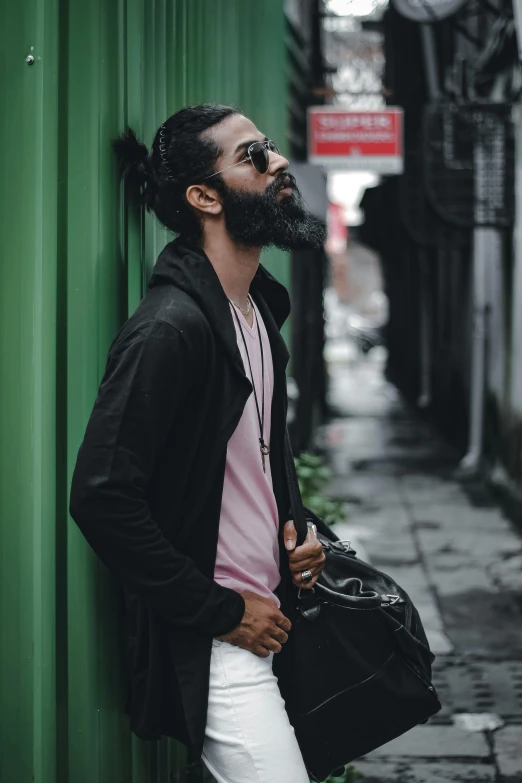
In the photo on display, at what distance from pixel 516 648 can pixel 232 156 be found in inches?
166

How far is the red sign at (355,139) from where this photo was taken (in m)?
10.5

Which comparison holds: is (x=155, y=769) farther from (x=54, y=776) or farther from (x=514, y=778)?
(x=514, y=778)

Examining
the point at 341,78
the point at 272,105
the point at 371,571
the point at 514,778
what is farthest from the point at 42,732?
the point at 341,78

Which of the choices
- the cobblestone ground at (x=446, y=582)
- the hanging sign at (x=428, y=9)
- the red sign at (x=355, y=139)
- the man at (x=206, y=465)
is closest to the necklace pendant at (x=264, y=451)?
the man at (x=206, y=465)

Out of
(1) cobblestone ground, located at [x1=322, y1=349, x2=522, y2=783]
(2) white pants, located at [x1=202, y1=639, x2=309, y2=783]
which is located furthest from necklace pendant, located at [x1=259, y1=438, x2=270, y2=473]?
(1) cobblestone ground, located at [x1=322, y1=349, x2=522, y2=783]

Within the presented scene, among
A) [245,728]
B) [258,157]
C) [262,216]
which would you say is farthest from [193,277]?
[245,728]

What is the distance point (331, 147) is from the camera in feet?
34.9

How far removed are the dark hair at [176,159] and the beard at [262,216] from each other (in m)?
0.08

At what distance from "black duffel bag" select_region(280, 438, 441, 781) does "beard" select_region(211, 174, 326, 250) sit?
0.57m

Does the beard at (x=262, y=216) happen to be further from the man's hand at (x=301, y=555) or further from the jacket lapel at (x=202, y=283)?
the man's hand at (x=301, y=555)

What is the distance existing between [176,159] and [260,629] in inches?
44.2

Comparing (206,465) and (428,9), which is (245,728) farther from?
(428,9)

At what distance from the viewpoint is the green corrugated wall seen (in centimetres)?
227

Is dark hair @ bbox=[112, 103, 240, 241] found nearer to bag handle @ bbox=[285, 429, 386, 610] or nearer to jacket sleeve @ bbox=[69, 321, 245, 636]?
jacket sleeve @ bbox=[69, 321, 245, 636]
